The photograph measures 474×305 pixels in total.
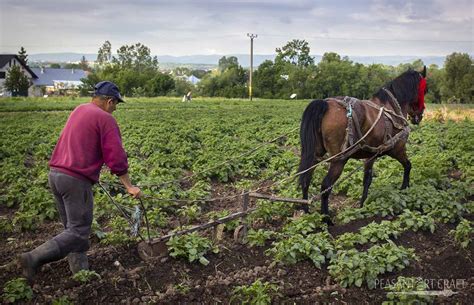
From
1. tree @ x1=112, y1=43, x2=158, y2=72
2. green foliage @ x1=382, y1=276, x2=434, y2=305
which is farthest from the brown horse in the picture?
tree @ x1=112, y1=43, x2=158, y2=72

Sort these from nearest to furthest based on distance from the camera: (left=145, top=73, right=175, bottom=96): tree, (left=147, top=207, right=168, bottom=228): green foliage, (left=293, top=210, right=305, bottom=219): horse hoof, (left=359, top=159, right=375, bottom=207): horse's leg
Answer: (left=147, top=207, right=168, bottom=228): green foliage
(left=293, top=210, right=305, bottom=219): horse hoof
(left=359, top=159, right=375, bottom=207): horse's leg
(left=145, top=73, right=175, bottom=96): tree

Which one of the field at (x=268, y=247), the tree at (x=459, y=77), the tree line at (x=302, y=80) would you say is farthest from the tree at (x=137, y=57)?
the field at (x=268, y=247)

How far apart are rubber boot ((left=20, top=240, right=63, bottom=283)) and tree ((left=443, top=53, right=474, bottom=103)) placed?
61.2m

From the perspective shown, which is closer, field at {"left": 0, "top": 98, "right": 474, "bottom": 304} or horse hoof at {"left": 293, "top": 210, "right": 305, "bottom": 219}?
field at {"left": 0, "top": 98, "right": 474, "bottom": 304}

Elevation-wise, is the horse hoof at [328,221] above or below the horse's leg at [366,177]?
below

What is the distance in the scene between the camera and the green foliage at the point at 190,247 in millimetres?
5902

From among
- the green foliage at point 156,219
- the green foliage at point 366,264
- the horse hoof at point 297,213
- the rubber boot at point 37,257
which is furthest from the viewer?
the horse hoof at point 297,213

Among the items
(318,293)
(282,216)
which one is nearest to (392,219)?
(282,216)

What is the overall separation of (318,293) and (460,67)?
62288mm

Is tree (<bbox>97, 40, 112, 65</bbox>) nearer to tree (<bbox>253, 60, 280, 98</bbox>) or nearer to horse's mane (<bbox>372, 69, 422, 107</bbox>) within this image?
tree (<bbox>253, 60, 280, 98</bbox>)

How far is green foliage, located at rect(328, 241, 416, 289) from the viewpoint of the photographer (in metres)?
5.41

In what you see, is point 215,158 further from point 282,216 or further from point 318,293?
point 318,293

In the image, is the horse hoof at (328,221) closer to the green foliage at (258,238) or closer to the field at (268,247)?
the field at (268,247)

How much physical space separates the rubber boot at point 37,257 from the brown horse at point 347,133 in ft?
12.0
